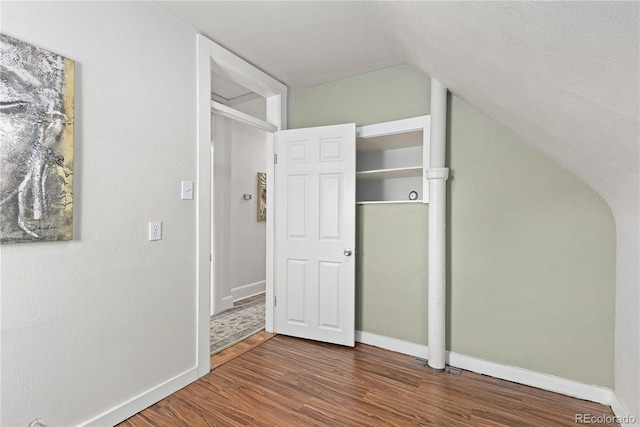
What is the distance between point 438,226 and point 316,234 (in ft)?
3.47

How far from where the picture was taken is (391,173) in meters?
2.76

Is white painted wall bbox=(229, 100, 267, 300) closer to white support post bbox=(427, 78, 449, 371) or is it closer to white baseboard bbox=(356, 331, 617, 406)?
white baseboard bbox=(356, 331, 617, 406)

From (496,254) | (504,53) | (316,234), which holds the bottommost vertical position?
(496,254)

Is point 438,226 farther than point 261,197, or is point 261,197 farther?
point 261,197

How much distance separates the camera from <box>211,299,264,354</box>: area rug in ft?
9.21

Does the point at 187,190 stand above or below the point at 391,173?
below

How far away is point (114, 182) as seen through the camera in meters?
1.75

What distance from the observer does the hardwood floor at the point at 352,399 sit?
1.77m

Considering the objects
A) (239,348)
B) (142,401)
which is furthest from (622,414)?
(142,401)

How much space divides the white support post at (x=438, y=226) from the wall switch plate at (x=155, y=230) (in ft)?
6.36

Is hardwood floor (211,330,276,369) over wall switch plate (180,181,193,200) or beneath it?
beneath

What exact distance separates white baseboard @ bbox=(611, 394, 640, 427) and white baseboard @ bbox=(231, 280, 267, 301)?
3429 mm

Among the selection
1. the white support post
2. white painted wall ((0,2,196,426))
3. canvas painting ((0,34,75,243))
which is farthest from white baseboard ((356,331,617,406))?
canvas painting ((0,34,75,243))

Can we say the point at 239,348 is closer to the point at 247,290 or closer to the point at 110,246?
the point at 110,246
